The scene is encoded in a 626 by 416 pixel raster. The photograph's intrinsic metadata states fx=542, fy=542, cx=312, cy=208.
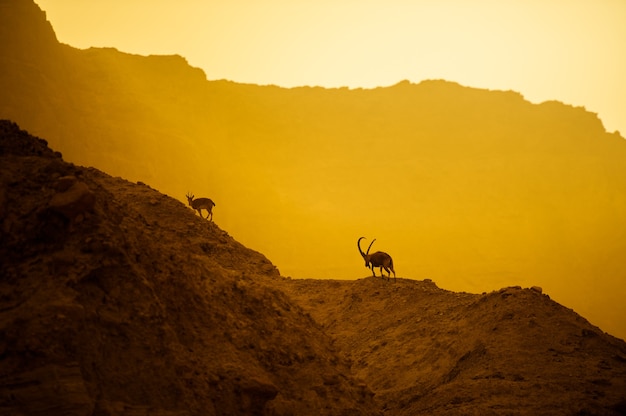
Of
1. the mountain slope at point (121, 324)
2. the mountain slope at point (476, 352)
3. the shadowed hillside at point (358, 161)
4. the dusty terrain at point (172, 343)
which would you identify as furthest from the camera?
the shadowed hillside at point (358, 161)

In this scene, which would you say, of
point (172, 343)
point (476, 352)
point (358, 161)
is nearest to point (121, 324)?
point (172, 343)

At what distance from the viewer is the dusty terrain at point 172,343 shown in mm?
4645

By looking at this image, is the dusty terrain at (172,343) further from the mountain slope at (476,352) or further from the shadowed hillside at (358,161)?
the shadowed hillside at (358,161)

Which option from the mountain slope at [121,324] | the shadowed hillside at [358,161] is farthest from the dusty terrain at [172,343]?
the shadowed hillside at [358,161]

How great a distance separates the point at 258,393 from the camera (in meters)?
5.73

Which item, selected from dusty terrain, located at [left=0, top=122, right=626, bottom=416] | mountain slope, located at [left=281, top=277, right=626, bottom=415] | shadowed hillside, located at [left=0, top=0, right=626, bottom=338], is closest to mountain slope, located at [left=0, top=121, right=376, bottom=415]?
Answer: dusty terrain, located at [left=0, top=122, right=626, bottom=416]

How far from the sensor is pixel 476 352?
1058cm

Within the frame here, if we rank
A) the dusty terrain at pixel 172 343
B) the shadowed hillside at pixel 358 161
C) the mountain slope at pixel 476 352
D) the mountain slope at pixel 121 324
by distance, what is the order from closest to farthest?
the mountain slope at pixel 121 324, the dusty terrain at pixel 172 343, the mountain slope at pixel 476 352, the shadowed hillside at pixel 358 161

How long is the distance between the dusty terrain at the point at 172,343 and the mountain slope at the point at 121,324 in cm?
1

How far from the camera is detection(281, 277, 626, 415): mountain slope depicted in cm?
853

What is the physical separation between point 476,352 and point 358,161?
62.5 meters

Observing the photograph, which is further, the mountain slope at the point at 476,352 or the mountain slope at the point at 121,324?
the mountain slope at the point at 476,352

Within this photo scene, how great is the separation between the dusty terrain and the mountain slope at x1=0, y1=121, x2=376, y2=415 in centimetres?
1

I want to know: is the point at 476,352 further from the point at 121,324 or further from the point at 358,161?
the point at 358,161
